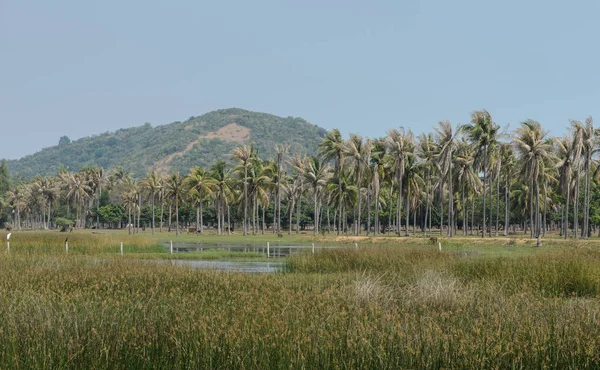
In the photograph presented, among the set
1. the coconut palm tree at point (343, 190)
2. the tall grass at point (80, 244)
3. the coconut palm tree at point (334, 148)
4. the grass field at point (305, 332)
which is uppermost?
the coconut palm tree at point (334, 148)

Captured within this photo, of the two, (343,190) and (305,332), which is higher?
(343,190)

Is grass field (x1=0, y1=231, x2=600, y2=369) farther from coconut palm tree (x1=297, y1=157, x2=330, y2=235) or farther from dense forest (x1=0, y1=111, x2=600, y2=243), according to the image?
coconut palm tree (x1=297, y1=157, x2=330, y2=235)

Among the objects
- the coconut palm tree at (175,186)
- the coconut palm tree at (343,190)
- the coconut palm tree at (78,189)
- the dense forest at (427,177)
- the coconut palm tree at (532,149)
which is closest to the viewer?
the coconut palm tree at (532,149)

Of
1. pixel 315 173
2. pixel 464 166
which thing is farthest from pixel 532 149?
pixel 315 173

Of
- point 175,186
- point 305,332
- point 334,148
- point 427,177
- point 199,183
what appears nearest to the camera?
point 305,332

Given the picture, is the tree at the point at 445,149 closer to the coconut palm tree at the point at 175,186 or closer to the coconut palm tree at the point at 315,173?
the coconut palm tree at the point at 315,173

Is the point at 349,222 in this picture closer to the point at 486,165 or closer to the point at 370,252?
the point at 486,165

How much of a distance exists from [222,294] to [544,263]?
10366 millimetres

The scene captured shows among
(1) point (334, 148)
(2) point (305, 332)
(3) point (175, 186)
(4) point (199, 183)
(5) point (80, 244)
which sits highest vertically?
(1) point (334, 148)

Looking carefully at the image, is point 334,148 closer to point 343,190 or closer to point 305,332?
point 343,190

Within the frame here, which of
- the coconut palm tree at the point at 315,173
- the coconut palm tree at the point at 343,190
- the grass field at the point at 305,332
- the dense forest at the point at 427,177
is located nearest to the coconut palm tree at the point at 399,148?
the dense forest at the point at 427,177

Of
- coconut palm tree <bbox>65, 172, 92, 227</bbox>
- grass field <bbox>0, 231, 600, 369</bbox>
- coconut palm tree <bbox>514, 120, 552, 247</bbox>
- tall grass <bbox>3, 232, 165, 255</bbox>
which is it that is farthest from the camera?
coconut palm tree <bbox>65, 172, 92, 227</bbox>

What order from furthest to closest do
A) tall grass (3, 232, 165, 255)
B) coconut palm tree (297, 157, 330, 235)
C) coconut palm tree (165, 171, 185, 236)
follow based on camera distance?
coconut palm tree (165, 171, 185, 236) → coconut palm tree (297, 157, 330, 235) → tall grass (3, 232, 165, 255)

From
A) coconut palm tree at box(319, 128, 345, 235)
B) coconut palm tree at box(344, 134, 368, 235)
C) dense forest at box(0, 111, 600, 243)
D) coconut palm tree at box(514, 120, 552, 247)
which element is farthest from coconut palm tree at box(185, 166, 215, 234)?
coconut palm tree at box(514, 120, 552, 247)
